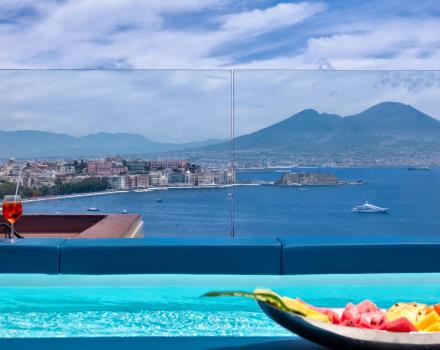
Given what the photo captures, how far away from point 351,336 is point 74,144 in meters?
5.84

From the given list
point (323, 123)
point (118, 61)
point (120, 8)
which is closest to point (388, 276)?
point (323, 123)

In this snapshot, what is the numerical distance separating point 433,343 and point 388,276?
7.25 feet

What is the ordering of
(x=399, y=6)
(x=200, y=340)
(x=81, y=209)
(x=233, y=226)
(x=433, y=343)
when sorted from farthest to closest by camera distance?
(x=399, y=6), (x=81, y=209), (x=233, y=226), (x=200, y=340), (x=433, y=343)

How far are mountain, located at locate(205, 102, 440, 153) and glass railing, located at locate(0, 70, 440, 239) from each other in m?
0.02

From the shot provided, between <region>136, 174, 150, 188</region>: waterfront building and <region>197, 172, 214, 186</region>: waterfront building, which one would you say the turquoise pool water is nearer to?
<region>197, 172, 214, 186</region>: waterfront building

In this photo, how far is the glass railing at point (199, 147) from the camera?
19.5ft

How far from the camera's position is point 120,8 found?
1945 centimetres

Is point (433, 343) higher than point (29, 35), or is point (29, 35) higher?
point (29, 35)

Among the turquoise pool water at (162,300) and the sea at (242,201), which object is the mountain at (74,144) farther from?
the turquoise pool water at (162,300)

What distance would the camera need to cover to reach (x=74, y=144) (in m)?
7.09

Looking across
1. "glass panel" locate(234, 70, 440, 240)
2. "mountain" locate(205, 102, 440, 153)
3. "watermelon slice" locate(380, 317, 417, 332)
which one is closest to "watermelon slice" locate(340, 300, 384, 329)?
"watermelon slice" locate(380, 317, 417, 332)

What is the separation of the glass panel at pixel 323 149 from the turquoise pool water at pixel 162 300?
176 cm

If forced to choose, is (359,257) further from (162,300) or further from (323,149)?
(323,149)

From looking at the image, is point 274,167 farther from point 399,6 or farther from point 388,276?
point 399,6
